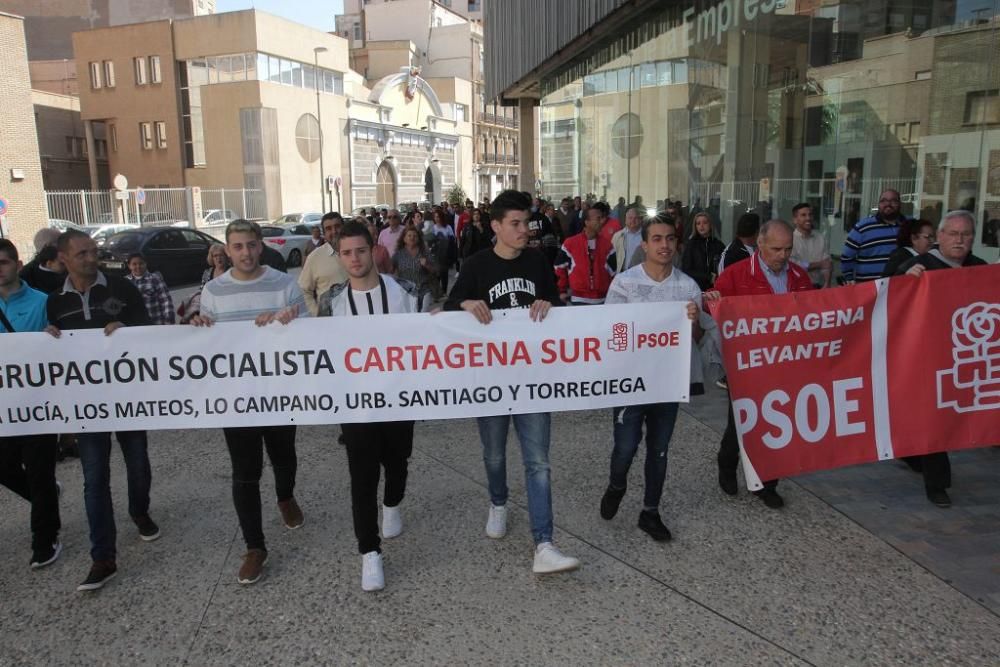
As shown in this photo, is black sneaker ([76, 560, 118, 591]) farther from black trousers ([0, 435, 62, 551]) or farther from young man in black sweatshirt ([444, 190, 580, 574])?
young man in black sweatshirt ([444, 190, 580, 574])

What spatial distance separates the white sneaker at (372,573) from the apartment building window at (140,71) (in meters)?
51.8

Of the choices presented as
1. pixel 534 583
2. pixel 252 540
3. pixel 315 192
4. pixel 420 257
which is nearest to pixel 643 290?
pixel 534 583

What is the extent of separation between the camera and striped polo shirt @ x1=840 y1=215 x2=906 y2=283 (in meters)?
6.62

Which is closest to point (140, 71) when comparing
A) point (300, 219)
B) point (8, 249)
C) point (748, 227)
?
point (300, 219)

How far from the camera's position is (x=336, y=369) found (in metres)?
3.99

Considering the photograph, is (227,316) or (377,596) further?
(227,316)

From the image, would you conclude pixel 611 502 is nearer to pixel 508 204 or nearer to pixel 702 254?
pixel 508 204

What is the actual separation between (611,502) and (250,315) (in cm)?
234

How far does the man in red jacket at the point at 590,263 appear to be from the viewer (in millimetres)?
7379

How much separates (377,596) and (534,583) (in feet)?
2.58

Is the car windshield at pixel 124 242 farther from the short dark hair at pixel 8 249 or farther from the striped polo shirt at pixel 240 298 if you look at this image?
the striped polo shirt at pixel 240 298

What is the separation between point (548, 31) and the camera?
16594 millimetres

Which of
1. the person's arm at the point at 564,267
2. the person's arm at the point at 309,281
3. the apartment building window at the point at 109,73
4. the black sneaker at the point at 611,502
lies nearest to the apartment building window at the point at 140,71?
the apartment building window at the point at 109,73

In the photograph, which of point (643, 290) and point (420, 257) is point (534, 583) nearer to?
point (643, 290)
